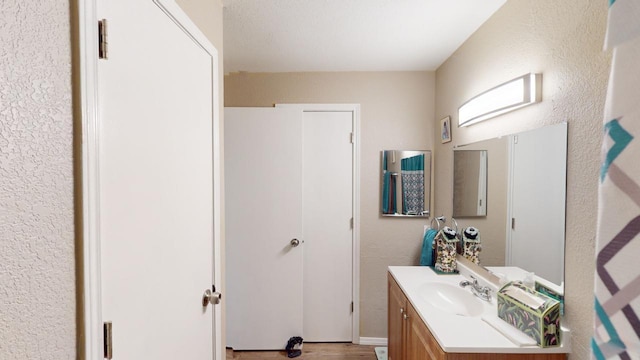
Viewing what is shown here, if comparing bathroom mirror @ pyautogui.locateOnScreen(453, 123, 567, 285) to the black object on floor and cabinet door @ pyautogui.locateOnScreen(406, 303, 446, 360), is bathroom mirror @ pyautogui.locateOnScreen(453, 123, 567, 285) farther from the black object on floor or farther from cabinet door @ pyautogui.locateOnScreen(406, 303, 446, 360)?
the black object on floor

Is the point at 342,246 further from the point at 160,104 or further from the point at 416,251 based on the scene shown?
the point at 160,104

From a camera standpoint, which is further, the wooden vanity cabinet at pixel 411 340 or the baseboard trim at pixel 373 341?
the baseboard trim at pixel 373 341

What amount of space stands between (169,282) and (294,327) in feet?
5.39

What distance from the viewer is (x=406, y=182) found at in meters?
2.31

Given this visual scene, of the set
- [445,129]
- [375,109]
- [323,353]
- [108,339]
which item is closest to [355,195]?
[375,109]

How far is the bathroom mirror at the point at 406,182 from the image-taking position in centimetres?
231

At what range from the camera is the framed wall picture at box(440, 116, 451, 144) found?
2025 mm

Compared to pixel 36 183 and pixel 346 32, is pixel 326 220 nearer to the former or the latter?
pixel 346 32

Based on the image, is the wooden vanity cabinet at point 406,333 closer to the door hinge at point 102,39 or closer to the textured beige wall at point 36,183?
the textured beige wall at point 36,183

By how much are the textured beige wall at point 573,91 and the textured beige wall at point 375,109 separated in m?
0.90

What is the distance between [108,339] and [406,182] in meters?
2.14

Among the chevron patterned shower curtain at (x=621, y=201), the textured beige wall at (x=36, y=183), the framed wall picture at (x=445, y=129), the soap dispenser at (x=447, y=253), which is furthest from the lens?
the framed wall picture at (x=445, y=129)

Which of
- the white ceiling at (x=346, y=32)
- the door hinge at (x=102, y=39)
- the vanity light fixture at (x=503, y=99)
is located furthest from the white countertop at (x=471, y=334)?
the white ceiling at (x=346, y=32)

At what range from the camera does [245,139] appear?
220 cm
